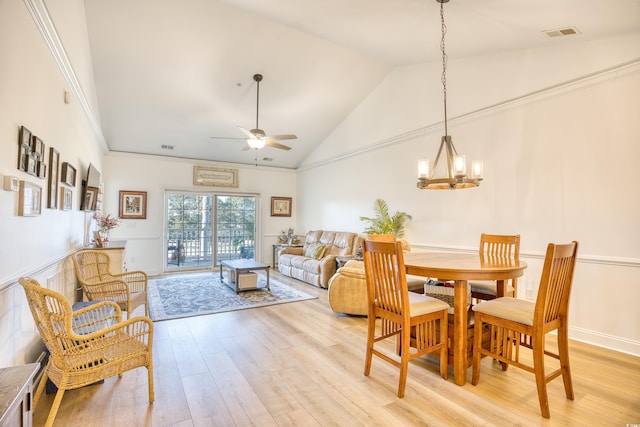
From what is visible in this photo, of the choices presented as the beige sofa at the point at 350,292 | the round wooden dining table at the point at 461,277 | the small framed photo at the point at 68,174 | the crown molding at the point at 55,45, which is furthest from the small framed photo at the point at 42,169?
the beige sofa at the point at 350,292

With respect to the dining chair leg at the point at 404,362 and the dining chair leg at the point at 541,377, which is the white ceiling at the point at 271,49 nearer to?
the dining chair leg at the point at 541,377

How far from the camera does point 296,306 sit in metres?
4.66

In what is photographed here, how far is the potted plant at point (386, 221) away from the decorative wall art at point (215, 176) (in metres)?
3.99

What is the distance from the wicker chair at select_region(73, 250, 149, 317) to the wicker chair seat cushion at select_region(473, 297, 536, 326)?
3.33 m

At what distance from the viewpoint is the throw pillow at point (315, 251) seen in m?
6.52

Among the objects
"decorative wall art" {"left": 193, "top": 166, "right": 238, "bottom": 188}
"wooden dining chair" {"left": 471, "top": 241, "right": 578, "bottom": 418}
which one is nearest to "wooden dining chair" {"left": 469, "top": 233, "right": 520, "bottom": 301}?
"wooden dining chair" {"left": 471, "top": 241, "right": 578, "bottom": 418}

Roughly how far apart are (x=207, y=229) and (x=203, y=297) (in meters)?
3.07

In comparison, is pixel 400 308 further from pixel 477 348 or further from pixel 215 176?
pixel 215 176

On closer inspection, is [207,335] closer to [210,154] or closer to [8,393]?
[8,393]

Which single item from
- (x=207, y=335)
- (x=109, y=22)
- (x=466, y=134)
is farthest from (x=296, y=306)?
(x=109, y=22)

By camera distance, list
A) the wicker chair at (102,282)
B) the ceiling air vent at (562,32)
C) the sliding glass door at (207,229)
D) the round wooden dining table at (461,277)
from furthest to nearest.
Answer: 1. the sliding glass door at (207,229)
2. the wicker chair at (102,282)
3. the ceiling air vent at (562,32)
4. the round wooden dining table at (461,277)

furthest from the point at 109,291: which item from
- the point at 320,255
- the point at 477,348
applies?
the point at 320,255

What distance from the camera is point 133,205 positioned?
6.93 meters

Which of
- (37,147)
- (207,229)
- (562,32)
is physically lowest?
(207,229)
